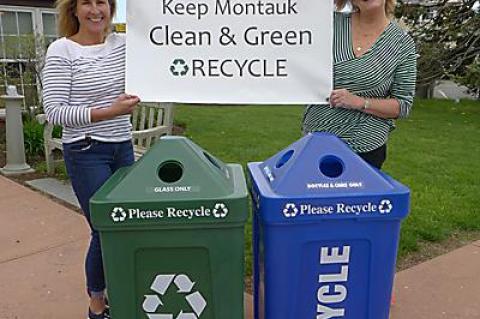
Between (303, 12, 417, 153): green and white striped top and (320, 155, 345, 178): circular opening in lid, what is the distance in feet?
0.90

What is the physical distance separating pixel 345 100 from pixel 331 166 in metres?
0.27

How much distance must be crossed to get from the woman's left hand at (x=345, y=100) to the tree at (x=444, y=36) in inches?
376

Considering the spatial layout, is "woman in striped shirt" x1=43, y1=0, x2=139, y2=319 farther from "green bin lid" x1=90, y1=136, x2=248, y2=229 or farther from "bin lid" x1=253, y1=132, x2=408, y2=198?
"bin lid" x1=253, y1=132, x2=408, y2=198

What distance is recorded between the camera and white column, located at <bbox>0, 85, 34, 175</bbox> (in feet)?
19.5

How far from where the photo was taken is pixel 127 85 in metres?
2.21

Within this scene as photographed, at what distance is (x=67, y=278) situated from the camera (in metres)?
3.43

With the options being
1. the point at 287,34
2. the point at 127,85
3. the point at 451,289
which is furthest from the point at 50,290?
the point at 451,289

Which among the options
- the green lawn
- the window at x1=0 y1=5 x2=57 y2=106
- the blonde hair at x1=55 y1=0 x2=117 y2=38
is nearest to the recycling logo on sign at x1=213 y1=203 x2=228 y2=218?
the blonde hair at x1=55 y1=0 x2=117 y2=38

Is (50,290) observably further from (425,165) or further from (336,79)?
(425,165)

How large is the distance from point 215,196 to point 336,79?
0.80 m

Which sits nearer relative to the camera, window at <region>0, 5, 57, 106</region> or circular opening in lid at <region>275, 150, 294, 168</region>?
circular opening in lid at <region>275, 150, 294, 168</region>

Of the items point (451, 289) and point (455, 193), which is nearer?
point (451, 289)

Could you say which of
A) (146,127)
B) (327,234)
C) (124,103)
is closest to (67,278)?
(124,103)

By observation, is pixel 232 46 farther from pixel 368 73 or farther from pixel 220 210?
pixel 220 210
